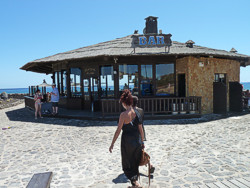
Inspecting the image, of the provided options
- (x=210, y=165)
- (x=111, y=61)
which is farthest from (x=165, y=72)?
(x=210, y=165)

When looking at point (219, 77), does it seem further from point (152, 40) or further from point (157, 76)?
point (152, 40)

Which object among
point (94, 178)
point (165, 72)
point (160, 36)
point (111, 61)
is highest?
point (160, 36)

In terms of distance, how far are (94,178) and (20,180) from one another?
4.77 ft

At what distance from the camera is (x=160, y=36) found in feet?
37.0

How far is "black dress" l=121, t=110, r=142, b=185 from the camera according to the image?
300 cm

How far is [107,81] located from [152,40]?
3665 mm

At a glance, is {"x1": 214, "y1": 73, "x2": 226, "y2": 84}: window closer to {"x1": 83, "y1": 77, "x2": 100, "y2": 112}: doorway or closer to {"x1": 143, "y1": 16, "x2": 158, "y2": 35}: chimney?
{"x1": 143, "y1": 16, "x2": 158, "y2": 35}: chimney

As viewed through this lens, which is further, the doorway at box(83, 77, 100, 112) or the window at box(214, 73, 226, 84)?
the window at box(214, 73, 226, 84)

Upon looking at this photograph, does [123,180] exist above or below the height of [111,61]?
below

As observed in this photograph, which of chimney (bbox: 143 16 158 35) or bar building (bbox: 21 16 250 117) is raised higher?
chimney (bbox: 143 16 158 35)

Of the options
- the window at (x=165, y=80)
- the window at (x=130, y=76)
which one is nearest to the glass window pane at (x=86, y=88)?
the window at (x=130, y=76)

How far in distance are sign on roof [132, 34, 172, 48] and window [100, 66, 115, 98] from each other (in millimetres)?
2263

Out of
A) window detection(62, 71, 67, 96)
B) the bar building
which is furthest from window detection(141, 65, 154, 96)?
window detection(62, 71, 67, 96)

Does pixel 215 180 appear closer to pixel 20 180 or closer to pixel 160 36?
pixel 20 180
